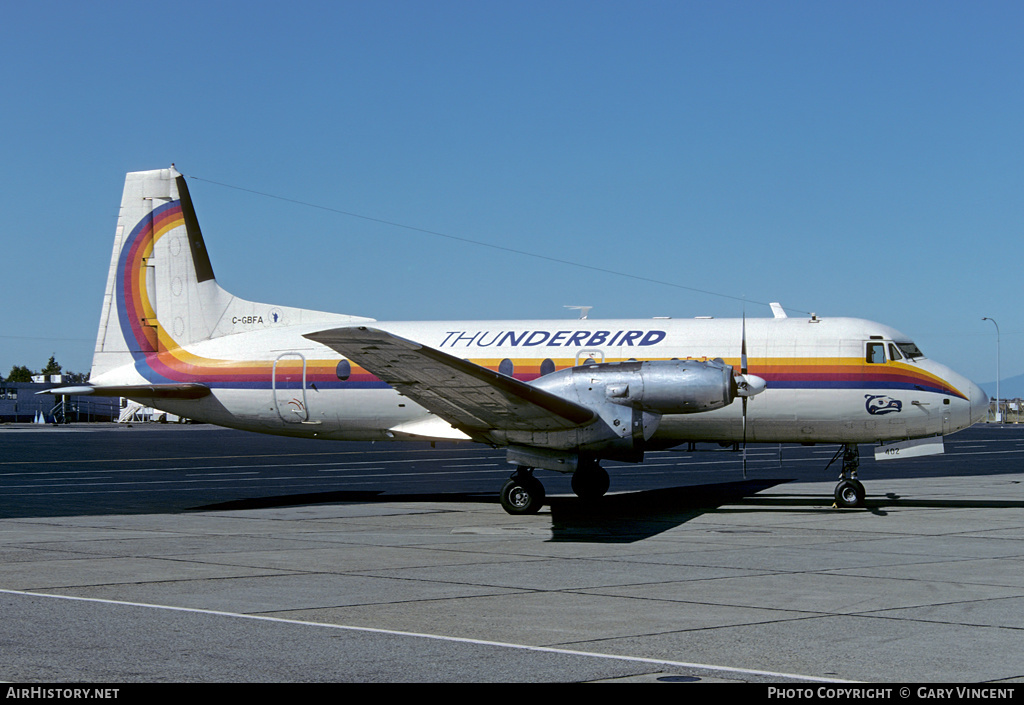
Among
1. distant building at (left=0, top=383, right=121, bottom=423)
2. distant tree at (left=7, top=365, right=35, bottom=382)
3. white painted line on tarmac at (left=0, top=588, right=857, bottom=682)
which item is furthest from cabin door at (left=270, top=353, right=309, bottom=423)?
distant tree at (left=7, top=365, right=35, bottom=382)

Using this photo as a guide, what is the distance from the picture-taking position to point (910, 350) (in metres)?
20.2

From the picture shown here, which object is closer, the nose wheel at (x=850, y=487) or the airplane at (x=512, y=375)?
the airplane at (x=512, y=375)

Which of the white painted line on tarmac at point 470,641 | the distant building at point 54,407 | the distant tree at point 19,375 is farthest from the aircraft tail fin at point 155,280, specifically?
the distant tree at point 19,375

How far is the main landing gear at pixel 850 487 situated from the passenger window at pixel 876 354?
1.81 meters

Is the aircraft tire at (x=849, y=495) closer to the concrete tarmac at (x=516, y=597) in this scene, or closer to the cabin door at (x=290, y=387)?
the concrete tarmac at (x=516, y=597)

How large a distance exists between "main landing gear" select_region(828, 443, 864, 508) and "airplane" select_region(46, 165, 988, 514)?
0.04 m

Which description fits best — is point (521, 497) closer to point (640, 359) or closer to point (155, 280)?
→ point (640, 359)

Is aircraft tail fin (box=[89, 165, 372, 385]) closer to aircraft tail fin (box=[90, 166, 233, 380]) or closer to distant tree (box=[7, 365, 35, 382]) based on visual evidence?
aircraft tail fin (box=[90, 166, 233, 380])

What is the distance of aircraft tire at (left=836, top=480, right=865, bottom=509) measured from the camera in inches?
788

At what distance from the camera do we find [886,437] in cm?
2019

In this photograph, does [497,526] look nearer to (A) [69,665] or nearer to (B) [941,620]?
(B) [941,620]

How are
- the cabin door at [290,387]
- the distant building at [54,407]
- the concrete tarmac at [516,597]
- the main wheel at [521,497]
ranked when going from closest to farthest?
the concrete tarmac at [516,597] → the main wheel at [521,497] → the cabin door at [290,387] → the distant building at [54,407]

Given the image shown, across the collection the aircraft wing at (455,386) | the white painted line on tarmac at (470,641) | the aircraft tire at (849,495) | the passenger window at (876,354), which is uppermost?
the passenger window at (876,354)

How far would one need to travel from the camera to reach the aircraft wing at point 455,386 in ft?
49.2
